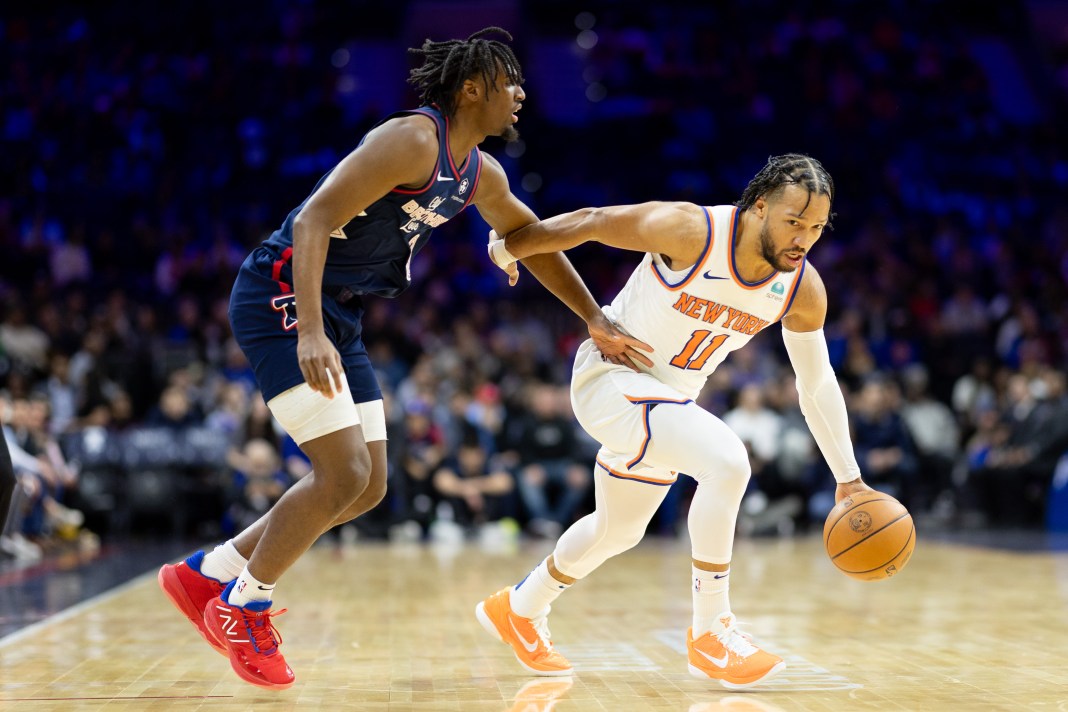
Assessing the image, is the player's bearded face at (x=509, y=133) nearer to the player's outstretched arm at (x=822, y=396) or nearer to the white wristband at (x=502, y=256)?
the white wristband at (x=502, y=256)

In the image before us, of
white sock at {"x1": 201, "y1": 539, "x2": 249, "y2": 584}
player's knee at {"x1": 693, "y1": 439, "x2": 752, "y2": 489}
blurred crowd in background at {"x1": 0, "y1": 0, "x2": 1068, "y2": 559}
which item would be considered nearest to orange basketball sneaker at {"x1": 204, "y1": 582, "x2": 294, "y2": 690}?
white sock at {"x1": 201, "y1": 539, "x2": 249, "y2": 584}

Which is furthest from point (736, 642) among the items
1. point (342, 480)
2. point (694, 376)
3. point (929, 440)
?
point (929, 440)

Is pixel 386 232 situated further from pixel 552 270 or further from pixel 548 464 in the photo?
pixel 548 464

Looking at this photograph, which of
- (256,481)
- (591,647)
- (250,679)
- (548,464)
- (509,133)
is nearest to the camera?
(250,679)

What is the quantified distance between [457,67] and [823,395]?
1.71 metres

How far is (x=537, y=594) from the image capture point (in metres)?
4.48

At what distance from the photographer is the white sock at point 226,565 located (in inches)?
161

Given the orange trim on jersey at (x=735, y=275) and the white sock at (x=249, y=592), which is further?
the orange trim on jersey at (x=735, y=275)

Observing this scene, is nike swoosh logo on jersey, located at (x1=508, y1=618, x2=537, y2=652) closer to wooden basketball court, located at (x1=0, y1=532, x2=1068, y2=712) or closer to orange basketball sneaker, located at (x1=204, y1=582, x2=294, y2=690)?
wooden basketball court, located at (x1=0, y1=532, x2=1068, y2=712)

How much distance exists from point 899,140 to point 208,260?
9.77 meters

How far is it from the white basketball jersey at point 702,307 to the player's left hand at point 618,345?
0.04 meters

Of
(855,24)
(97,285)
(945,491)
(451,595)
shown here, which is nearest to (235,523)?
(97,285)

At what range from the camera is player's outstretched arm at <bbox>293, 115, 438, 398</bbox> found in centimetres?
357

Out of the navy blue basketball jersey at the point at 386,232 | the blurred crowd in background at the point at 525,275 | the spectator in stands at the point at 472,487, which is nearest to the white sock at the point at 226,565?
the navy blue basketball jersey at the point at 386,232
